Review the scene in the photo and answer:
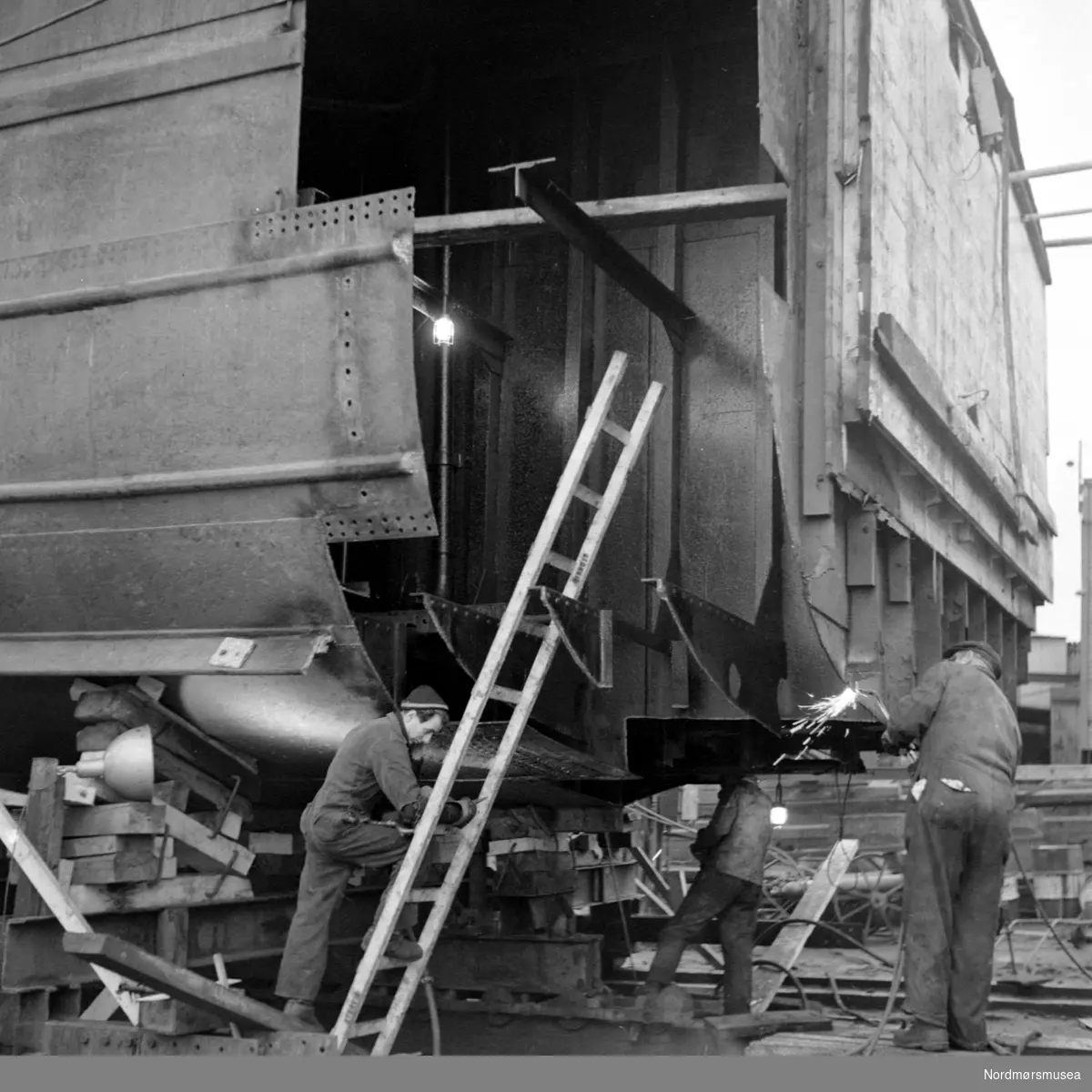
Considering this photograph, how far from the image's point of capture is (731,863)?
7504 millimetres

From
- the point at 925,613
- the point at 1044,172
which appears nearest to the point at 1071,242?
the point at 1044,172

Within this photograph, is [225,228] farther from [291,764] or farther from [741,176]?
[741,176]

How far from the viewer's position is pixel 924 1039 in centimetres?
605

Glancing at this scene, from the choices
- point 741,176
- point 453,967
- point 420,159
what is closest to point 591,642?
point 453,967

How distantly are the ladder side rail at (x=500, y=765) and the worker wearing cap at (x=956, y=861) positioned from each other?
1615mm

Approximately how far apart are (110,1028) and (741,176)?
5.52 m

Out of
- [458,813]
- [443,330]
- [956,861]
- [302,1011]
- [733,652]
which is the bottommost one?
[302,1011]

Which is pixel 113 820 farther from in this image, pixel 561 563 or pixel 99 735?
pixel 561 563

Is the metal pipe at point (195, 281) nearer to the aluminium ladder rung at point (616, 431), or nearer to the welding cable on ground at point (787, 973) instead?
the aluminium ladder rung at point (616, 431)

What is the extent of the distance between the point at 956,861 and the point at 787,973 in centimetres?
187

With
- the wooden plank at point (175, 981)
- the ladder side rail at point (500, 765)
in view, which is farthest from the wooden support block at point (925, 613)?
the wooden plank at point (175, 981)

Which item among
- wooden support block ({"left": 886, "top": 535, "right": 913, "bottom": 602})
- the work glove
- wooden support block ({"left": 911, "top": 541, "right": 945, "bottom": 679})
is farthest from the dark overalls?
wooden support block ({"left": 911, "top": 541, "right": 945, "bottom": 679})

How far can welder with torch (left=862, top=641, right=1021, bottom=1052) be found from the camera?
19.9ft

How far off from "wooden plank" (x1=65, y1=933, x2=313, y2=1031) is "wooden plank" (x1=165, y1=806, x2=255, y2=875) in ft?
3.88
